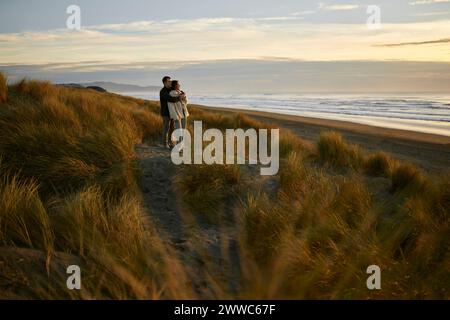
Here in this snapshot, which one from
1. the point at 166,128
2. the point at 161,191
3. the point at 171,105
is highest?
the point at 171,105

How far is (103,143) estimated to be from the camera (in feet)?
24.2

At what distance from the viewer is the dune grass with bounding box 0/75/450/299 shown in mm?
3740

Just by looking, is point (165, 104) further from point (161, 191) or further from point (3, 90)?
point (3, 90)

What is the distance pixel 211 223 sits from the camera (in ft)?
19.3

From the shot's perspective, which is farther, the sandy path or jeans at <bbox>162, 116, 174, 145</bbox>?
jeans at <bbox>162, 116, 174, 145</bbox>

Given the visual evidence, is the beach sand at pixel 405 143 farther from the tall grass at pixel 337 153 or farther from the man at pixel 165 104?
the man at pixel 165 104

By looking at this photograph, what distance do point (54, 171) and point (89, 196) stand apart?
1931mm

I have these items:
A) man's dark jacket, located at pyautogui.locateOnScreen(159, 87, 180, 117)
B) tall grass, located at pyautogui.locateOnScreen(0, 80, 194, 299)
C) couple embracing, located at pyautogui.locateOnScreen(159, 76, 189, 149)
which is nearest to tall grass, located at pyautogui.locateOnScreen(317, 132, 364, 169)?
couple embracing, located at pyautogui.locateOnScreen(159, 76, 189, 149)

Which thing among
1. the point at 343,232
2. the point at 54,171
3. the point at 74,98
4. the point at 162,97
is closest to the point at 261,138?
the point at 162,97

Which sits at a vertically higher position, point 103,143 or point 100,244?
point 103,143

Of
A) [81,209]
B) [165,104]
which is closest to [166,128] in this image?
[165,104]

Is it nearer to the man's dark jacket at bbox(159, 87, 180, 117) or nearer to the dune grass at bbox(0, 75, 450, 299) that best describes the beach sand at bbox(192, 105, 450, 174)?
the dune grass at bbox(0, 75, 450, 299)

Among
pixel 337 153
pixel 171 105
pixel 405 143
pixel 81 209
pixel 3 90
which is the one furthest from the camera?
pixel 405 143
